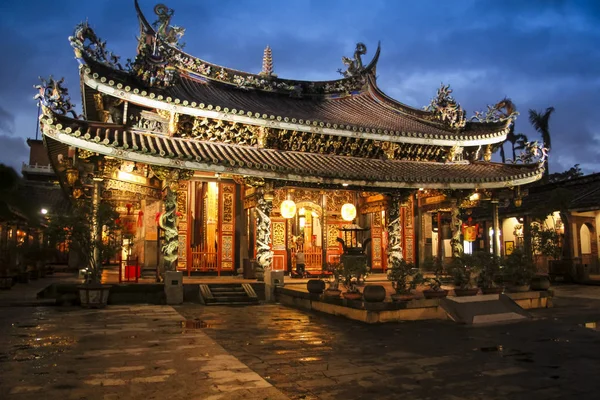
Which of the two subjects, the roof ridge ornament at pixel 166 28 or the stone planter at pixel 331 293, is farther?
the roof ridge ornament at pixel 166 28

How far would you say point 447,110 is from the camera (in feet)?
74.3

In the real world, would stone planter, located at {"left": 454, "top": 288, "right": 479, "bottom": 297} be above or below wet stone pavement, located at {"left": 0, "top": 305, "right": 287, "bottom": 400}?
above

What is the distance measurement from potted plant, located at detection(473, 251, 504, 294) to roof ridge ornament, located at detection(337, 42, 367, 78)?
13299 mm

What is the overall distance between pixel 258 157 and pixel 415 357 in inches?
423

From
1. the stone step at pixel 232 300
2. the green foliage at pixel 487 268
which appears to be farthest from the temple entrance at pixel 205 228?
the green foliage at pixel 487 268

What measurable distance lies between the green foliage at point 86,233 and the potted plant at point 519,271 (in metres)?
11.6

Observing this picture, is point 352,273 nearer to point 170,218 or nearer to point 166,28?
point 170,218

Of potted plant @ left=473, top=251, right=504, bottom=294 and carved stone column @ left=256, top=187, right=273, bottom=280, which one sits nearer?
potted plant @ left=473, top=251, right=504, bottom=294

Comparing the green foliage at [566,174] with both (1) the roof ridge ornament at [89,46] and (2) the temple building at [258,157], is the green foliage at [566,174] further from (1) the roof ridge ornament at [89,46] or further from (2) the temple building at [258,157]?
(1) the roof ridge ornament at [89,46]

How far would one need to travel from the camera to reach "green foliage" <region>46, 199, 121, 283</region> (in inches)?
509

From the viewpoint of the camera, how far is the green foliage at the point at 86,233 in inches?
509

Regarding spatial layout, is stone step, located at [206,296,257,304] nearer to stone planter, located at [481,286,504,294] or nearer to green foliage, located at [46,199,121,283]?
green foliage, located at [46,199,121,283]

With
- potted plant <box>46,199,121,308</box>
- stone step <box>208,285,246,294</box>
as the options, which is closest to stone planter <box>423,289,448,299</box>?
stone step <box>208,285,246,294</box>

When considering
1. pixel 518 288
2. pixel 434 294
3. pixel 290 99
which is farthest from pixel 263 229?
pixel 518 288
